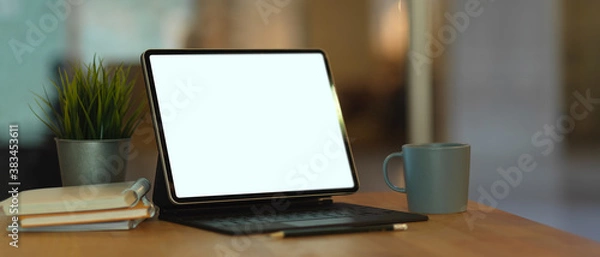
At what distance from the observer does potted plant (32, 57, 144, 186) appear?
1.14 meters

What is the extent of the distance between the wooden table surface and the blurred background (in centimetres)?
39

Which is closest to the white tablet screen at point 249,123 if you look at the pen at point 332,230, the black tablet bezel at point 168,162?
the black tablet bezel at point 168,162

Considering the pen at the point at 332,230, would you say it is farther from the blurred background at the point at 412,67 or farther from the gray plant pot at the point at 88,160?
the blurred background at the point at 412,67

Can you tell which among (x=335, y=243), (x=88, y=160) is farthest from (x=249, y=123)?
(x=335, y=243)

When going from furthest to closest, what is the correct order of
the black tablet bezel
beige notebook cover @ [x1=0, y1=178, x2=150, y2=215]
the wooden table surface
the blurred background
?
the blurred background < the black tablet bezel < beige notebook cover @ [x1=0, y1=178, x2=150, y2=215] < the wooden table surface

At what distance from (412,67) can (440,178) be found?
0.42m

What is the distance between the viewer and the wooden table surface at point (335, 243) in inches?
32.4

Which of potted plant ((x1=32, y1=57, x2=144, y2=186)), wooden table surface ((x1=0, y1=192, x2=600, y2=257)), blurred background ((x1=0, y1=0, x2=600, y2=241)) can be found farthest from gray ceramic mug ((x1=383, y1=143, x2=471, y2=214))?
potted plant ((x1=32, y1=57, x2=144, y2=186))

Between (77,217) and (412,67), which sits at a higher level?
(412,67)

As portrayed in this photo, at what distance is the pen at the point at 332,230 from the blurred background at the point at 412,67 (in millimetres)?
488

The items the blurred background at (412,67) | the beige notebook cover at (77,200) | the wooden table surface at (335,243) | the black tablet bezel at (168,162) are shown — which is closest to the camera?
the wooden table surface at (335,243)

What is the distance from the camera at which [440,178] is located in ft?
3.58

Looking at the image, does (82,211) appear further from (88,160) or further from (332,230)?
(332,230)

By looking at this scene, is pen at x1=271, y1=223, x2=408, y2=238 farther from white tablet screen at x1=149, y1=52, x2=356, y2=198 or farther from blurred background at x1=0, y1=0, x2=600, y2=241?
blurred background at x1=0, y1=0, x2=600, y2=241
